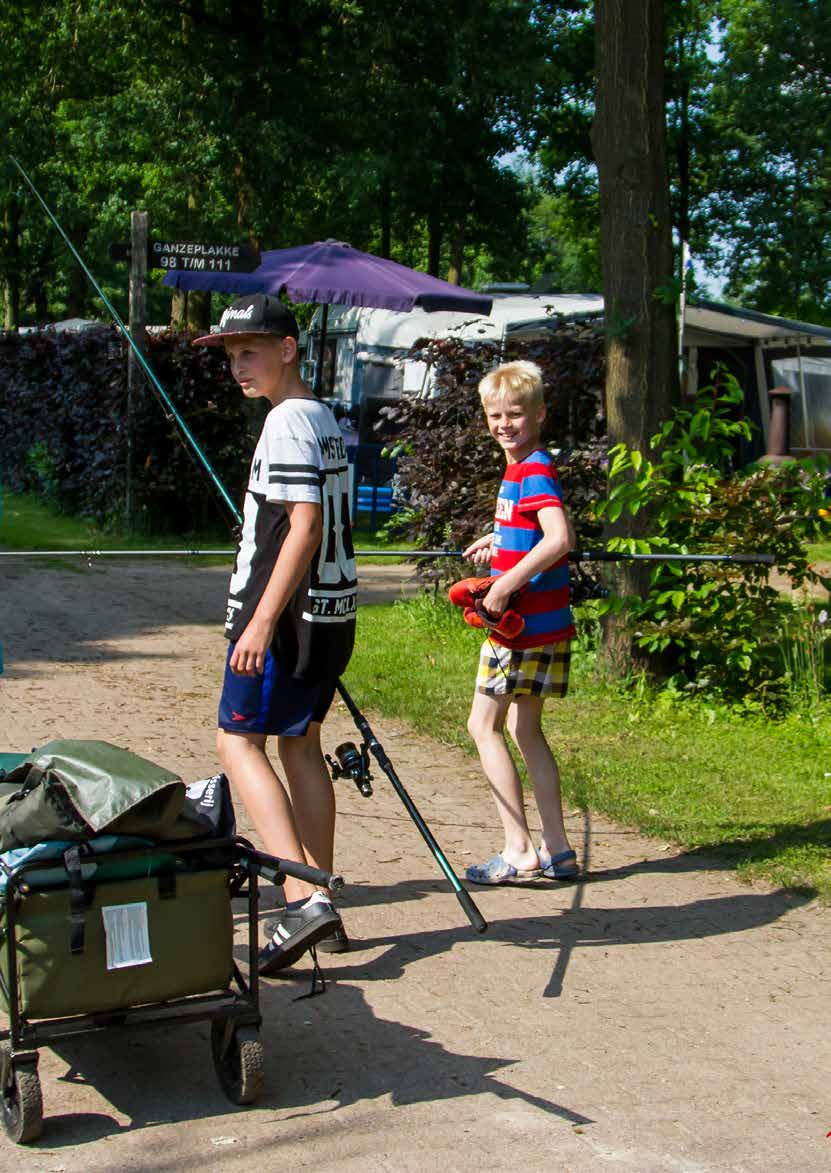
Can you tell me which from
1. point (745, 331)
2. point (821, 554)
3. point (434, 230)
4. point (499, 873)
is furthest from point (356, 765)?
point (434, 230)

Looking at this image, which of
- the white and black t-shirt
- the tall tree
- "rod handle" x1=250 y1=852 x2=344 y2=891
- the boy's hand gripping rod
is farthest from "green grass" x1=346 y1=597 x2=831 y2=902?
the tall tree

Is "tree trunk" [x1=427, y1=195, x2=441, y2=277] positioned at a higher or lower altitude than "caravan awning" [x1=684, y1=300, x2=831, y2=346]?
higher

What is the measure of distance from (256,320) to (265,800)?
1384 mm

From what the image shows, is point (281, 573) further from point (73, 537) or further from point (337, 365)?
point (337, 365)

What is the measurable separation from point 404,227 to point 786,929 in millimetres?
29869

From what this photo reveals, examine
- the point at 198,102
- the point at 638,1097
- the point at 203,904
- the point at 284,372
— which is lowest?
the point at 638,1097

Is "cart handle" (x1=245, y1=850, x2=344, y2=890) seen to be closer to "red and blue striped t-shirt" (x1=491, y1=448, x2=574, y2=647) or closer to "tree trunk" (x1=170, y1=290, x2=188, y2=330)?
"red and blue striped t-shirt" (x1=491, y1=448, x2=574, y2=647)

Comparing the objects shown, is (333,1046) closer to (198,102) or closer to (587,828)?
(587,828)

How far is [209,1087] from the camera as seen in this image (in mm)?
3564

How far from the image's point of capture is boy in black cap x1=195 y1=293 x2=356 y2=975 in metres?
4.21

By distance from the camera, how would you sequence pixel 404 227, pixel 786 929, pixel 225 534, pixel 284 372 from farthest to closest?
pixel 404 227, pixel 225 534, pixel 786 929, pixel 284 372

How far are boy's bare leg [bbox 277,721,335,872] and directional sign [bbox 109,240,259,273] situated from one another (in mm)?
6881

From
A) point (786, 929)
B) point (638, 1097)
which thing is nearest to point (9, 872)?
point (638, 1097)

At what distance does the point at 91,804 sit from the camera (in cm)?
333
